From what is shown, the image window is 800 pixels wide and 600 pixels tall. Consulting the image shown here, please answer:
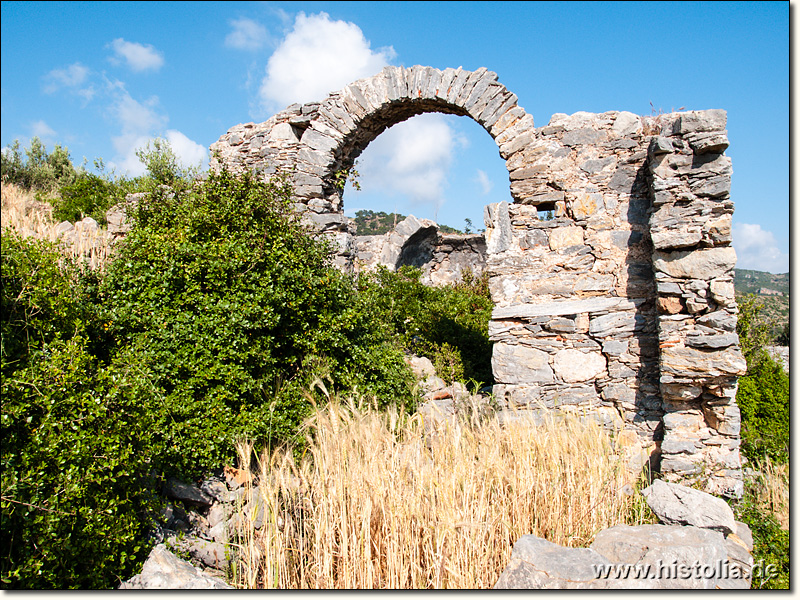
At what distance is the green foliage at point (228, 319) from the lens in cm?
398

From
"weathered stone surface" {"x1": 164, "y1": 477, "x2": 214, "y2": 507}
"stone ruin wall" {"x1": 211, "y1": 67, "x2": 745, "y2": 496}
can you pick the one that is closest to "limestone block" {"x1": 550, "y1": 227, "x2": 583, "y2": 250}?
"stone ruin wall" {"x1": 211, "y1": 67, "x2": 745, "y2": 496}

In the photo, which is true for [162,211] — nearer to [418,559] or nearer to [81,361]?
[81,361]

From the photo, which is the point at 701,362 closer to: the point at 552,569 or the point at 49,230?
the point at 552,569

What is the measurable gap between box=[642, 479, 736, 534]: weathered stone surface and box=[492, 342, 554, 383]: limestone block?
1.83m

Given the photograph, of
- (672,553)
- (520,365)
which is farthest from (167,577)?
(520,365)

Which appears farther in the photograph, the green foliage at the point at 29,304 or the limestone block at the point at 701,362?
the limestone block at the point at 701,362

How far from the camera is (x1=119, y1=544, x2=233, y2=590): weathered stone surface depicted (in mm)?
2924

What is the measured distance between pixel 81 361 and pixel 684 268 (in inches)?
198

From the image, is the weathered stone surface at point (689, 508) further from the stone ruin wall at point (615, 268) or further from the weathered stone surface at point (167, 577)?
the weathered stone surface at point (167, 577)

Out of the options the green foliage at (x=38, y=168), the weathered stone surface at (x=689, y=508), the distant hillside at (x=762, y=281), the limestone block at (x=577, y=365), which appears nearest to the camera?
the weathered stone surface at (x=689, y=508)

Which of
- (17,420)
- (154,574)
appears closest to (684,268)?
(154,574)

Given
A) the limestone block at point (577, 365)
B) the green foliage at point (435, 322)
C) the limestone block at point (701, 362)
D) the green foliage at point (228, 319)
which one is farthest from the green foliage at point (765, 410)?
the green foliage at point (228, 319)

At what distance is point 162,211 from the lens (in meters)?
5.15

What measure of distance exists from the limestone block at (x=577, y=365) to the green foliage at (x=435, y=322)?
66.2 inches
